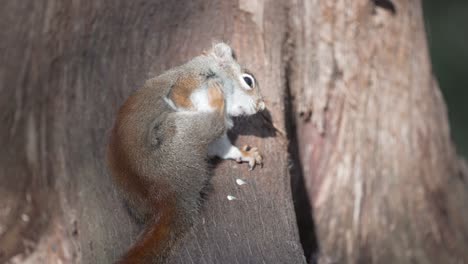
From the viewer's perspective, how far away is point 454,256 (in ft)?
10.5

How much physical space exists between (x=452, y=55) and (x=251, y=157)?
13.1 feet

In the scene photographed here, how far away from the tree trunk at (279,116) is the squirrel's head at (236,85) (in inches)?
5.4

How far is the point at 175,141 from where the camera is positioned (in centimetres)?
208

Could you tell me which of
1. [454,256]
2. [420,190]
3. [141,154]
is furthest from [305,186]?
[141,154]

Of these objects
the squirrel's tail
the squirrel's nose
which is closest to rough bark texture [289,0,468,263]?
the squirrel's nose

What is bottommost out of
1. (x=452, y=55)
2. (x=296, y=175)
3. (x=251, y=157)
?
(x=452, y=55)

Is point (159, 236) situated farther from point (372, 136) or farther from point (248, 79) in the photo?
point (372, 136)

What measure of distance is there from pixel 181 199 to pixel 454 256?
1.77 metres

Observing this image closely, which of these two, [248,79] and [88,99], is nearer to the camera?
[248,79]

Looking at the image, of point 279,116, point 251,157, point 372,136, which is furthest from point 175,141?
point 372,136

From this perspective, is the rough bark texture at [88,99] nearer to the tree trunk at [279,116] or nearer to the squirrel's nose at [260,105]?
the tree trunk at [279,116]

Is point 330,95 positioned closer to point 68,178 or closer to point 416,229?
point 416,229

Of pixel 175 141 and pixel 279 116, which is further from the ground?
pixel 175 141

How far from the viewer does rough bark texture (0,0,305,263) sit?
229 cm
